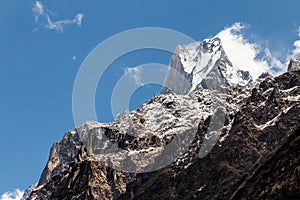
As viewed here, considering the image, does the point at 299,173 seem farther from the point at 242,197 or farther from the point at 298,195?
the point at 242,197

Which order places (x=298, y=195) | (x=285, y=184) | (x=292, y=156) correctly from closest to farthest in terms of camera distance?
(x=298, y=195), (x=285, y=184), (x=292, y=156)

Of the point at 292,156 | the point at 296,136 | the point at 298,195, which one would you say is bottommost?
the point at 298,195

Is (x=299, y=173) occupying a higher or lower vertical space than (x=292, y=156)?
lower

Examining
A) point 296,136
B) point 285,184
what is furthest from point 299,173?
point 296,136

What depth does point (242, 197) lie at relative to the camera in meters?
187

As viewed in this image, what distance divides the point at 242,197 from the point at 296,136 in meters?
24.8

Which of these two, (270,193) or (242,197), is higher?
(242,197)

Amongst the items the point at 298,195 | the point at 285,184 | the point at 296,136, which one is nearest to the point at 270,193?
the point at 285,184

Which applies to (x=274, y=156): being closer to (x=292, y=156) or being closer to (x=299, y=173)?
(x=292, y=156)

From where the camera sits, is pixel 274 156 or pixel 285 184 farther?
pixel 274 156

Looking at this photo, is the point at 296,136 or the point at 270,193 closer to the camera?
the point at 270,193

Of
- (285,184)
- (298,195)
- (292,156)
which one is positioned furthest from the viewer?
(292,156)

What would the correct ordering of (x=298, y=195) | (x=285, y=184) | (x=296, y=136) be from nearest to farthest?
(x=298, y=195), (x=285, y=184), (x=296, y=136)

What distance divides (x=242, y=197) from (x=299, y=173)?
125 ft
